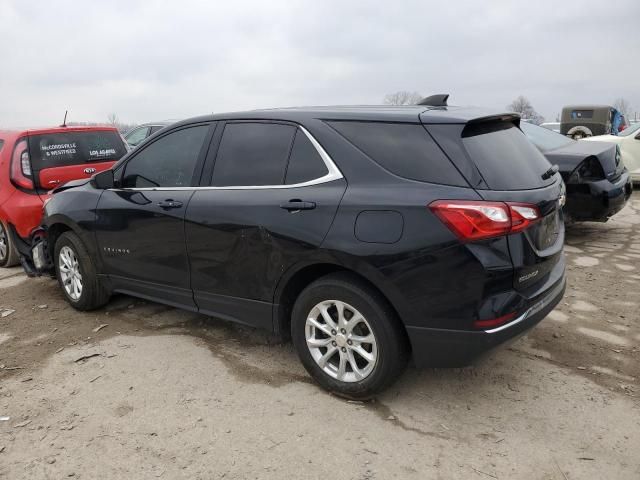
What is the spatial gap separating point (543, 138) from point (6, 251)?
6741 millimetres

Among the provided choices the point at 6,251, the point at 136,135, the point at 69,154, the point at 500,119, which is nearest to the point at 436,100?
the point at 500,119

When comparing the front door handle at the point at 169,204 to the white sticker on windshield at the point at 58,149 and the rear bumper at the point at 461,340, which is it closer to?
the rear bumper at the point at 461,340

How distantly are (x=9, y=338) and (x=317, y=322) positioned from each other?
265 cm

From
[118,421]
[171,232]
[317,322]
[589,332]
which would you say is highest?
[171,232]

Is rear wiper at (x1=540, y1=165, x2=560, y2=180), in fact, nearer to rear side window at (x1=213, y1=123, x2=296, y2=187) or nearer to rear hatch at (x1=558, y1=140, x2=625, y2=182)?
rear side window at (x1=213, y1=123, x2=296, y2=187)

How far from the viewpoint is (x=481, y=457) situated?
8.52 feet

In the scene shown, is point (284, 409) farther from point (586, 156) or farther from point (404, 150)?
point (586, 156)

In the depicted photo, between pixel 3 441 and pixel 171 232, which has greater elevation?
pixel 171 232

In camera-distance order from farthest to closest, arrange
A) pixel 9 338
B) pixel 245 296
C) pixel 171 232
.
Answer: pixel 9 338, pixel 171 232, pixel 245 296

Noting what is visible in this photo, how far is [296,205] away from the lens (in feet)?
10.2

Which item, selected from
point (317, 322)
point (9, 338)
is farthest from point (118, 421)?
point (9, 338)

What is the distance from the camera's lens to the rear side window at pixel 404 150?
279 centimetres

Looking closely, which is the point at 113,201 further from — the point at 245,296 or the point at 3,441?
the point at 3,441

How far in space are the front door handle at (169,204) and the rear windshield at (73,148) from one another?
2.84 meters
